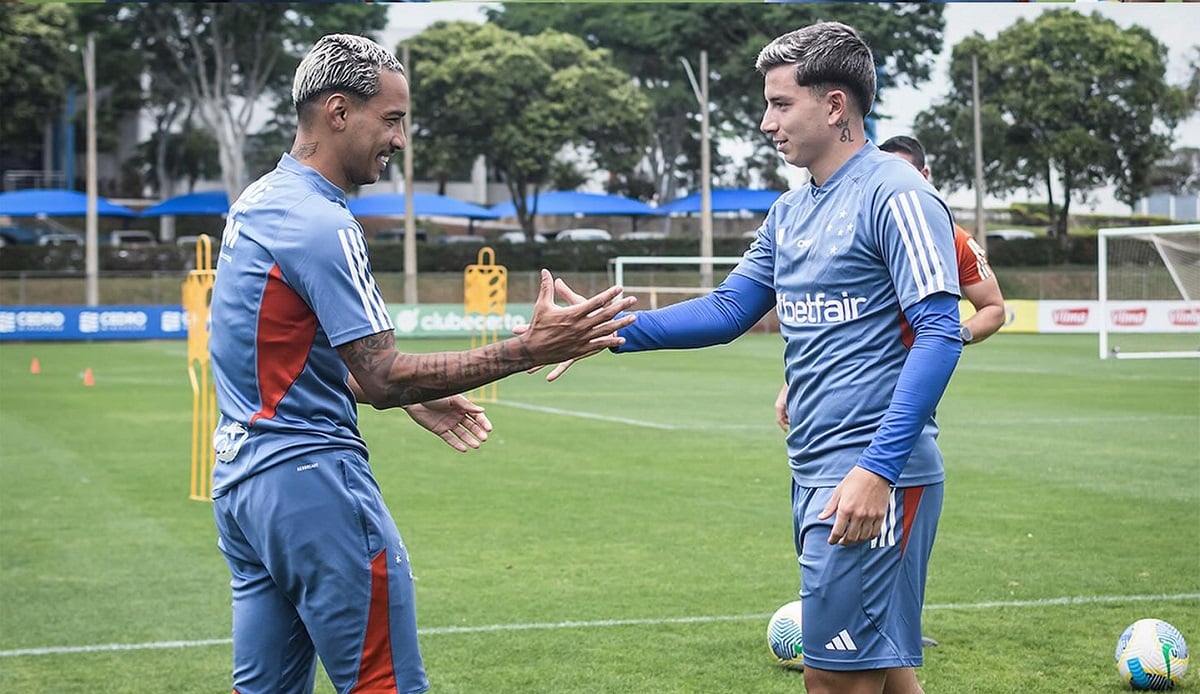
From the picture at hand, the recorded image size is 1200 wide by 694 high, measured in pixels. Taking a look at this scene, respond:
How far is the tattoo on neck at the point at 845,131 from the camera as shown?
4387mm

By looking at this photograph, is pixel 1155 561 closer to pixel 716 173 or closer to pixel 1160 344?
pixel 1160 344

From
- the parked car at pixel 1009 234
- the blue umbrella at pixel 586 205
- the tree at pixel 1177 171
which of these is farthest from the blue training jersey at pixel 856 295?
the tree at pixel 1177 171

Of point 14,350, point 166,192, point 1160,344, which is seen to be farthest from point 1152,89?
point 14,350

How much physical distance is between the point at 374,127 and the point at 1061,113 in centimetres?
5844

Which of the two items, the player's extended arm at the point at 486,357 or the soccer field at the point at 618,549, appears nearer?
the player's extended arm at the point at 486,357

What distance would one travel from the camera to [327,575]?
12.5 ft

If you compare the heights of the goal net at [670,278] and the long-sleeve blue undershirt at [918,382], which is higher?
the goal net at [670,278]

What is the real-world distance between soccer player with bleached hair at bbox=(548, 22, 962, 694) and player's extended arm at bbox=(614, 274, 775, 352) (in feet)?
1.00

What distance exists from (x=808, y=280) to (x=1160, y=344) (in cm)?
3227

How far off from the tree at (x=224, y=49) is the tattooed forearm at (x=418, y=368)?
55.1 meters

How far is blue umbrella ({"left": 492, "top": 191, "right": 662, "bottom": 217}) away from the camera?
59000mm

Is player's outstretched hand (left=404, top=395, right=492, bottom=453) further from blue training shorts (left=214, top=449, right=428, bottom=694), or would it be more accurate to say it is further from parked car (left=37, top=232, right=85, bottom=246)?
parked car (left=37, top=232, right=85, bottom=246)

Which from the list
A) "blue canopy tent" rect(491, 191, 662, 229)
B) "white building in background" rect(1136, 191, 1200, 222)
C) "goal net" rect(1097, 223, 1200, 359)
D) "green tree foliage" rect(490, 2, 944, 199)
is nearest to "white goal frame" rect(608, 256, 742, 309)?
"blue canopy tent" rect(491, 191, 662, 229)

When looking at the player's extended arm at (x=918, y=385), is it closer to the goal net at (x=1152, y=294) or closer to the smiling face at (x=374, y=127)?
the smiling face at (x=374, y=127)
